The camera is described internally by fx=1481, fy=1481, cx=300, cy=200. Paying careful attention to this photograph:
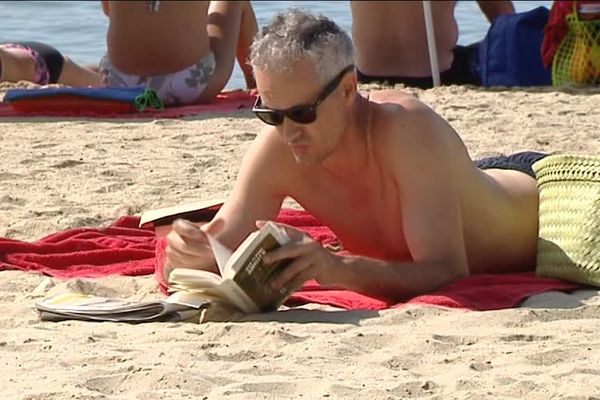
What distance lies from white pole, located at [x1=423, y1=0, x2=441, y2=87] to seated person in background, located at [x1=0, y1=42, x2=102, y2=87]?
173 cm

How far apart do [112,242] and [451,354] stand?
63.7 inches

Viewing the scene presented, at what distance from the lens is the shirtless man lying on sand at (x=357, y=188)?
3.52 metres

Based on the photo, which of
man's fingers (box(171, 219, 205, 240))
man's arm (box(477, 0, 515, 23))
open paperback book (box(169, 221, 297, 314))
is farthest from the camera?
man's arm (box(477, 0, 515, 23))

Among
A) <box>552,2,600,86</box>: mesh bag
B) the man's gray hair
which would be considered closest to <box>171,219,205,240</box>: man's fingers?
the man's gray hair

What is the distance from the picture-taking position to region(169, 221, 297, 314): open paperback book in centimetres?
341

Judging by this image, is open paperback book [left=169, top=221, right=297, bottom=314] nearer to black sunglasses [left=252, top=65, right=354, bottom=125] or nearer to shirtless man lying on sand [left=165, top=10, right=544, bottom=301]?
shirtless man lying on sand [left=165, top=10, right=544, bottom=301]

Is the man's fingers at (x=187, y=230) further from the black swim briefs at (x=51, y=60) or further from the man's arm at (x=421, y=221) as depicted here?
the black swim briefs at (x=51, y=60)

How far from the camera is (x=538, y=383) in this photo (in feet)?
9.76

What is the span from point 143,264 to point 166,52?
2.98 metres

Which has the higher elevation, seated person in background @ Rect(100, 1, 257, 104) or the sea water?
seated person in background @ Rect(100, 1, 257, 104)

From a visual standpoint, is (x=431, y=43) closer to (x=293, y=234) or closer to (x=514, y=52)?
(x=514, y=52)

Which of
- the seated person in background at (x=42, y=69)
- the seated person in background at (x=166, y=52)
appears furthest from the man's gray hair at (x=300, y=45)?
the seated person in background at (x=42, y=69)

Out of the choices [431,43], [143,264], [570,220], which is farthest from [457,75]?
[570,220]

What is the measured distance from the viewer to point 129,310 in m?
3.65
